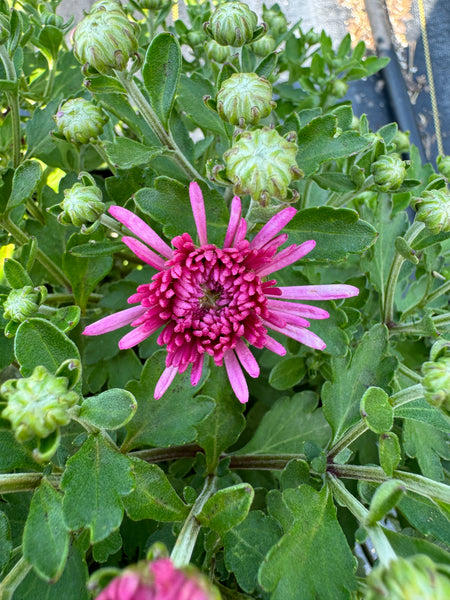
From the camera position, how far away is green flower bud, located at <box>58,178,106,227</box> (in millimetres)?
644

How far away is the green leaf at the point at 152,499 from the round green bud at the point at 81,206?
0.99 feet

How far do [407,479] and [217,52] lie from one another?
690 mm

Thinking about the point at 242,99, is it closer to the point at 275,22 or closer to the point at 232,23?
the point at 232,23

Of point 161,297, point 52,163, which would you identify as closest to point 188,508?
point 161,297

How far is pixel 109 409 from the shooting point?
55 cm

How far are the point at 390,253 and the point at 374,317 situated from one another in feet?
0.53

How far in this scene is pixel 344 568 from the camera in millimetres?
593

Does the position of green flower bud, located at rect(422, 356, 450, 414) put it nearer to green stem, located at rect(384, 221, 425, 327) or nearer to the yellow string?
green stem, located at rect(384, 221, 425, 327)

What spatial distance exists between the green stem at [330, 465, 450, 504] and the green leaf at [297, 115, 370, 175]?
0.38m

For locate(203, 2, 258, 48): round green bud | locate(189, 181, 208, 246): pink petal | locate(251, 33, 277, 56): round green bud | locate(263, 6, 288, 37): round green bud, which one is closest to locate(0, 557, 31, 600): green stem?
locate(189, 181, 208, 246): pink petal

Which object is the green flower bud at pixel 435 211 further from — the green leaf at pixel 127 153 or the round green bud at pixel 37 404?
the round green bud at pixel 37 404

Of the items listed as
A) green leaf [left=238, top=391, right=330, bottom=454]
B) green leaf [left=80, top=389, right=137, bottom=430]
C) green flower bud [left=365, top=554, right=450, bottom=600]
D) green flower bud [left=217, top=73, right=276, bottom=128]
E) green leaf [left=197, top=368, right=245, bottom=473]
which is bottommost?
green leaf [left=238, top=391, right=330, bottom=454]

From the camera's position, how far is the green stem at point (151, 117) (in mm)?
624

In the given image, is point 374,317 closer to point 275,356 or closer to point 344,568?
point 275,356
